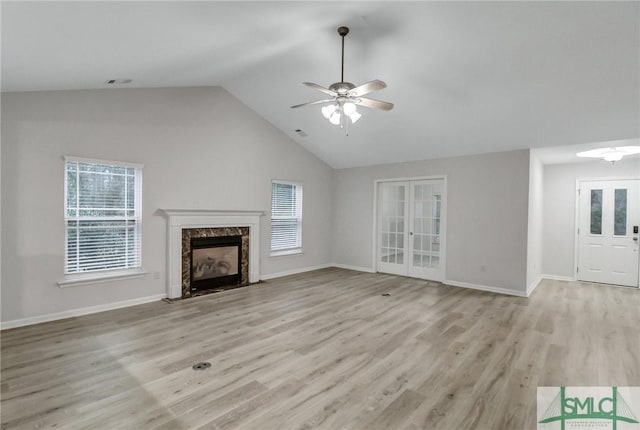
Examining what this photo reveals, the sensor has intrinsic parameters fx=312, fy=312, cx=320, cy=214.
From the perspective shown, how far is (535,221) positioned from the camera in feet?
19.8

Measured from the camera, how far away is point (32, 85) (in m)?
3.51

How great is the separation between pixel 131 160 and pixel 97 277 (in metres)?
1.71

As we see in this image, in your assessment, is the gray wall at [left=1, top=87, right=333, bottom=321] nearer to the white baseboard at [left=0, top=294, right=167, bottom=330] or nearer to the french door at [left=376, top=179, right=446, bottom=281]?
the white baseboard at [left=0, top=294, right=167, bottom=330]

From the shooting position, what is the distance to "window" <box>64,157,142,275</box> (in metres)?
4.13

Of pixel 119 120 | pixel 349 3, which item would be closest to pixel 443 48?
pixel 349 3

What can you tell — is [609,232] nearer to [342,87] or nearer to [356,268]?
[356,268]

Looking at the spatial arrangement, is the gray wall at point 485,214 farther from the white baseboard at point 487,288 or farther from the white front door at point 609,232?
the white front door at point 609,232

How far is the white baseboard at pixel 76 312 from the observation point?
3701 millimetres

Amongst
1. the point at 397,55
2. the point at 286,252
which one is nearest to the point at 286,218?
the point at 286,252

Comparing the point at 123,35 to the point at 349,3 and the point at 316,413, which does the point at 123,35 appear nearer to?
the point at 349,3

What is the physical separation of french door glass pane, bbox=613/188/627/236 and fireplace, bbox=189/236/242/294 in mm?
7431

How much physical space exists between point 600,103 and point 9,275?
7463 millimetres

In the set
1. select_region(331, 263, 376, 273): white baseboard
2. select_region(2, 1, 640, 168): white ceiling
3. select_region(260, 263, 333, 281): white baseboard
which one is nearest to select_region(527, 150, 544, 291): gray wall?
select_region(2, 1, 640, 168): white ceiling

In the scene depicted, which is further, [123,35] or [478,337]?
[478,337]
